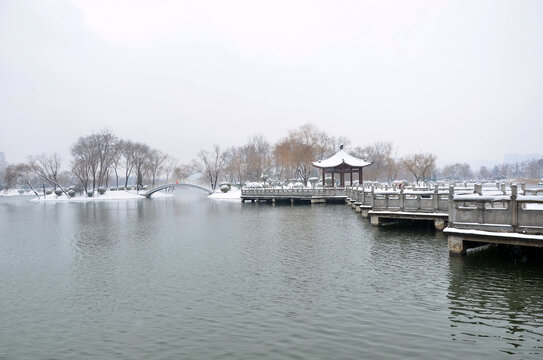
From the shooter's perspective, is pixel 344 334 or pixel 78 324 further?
pixel 78 324

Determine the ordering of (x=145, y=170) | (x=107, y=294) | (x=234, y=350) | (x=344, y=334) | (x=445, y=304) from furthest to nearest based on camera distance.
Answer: (x=145, y=170)
(x=107, y=294)
(x=445, y=304)
(x=344, y=334)
(x=234, y=350)

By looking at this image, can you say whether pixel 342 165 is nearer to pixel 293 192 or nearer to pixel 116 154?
pixel 293 192

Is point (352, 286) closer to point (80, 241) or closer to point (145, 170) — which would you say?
point (80, 241)

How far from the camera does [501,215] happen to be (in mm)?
11820

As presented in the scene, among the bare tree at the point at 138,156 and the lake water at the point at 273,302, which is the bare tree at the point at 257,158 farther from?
the lake water at the point at 273,302

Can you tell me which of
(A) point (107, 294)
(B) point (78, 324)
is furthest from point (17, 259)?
(B) point (78, 324)

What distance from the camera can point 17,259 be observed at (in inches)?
597

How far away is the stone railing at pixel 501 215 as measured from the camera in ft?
36.6

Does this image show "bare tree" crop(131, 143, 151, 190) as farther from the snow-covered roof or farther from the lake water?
the lake water

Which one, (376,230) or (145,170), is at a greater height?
(145,170)

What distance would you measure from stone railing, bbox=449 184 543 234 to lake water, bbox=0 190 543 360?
3.82 feet

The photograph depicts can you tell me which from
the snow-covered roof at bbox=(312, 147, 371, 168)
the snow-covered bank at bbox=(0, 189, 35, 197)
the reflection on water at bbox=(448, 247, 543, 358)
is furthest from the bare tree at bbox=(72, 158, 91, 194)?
the reflection on water at bbox=(448, 247, 543, 358)

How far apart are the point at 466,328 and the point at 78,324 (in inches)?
300

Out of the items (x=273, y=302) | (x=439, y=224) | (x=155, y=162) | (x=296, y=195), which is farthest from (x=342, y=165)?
(x=155, y=162)
